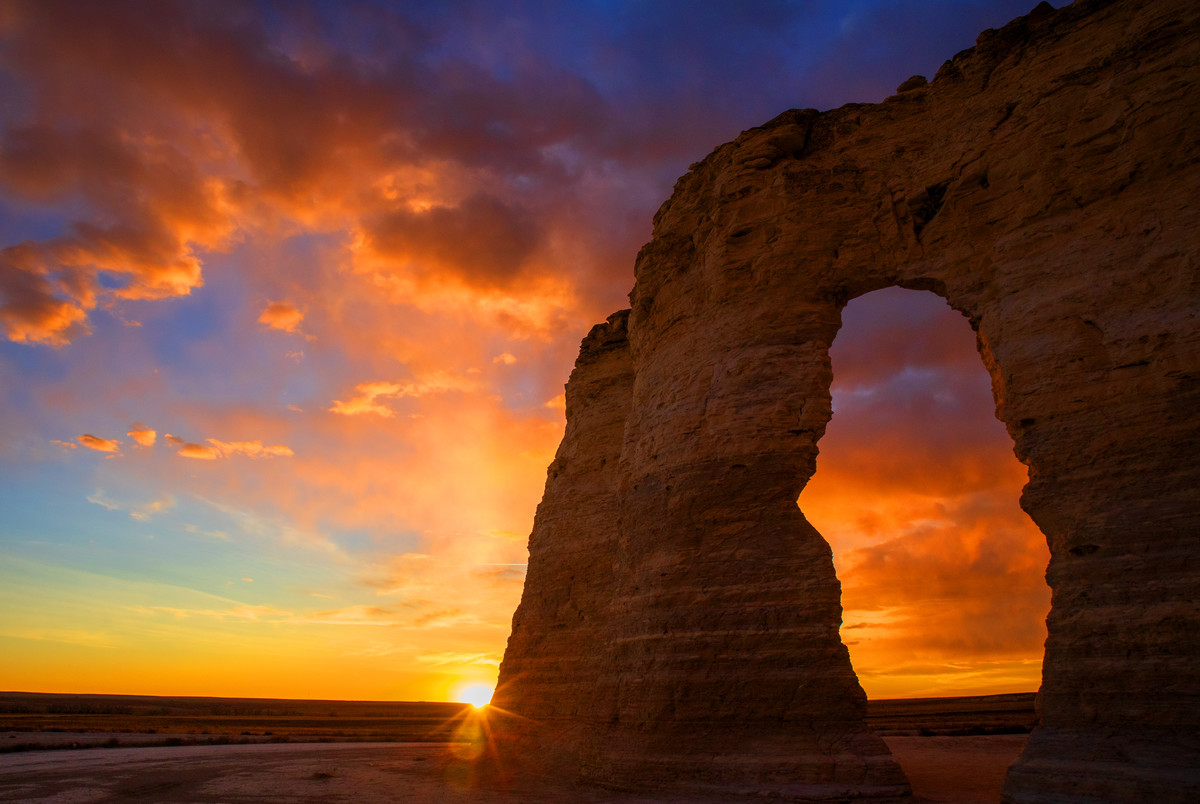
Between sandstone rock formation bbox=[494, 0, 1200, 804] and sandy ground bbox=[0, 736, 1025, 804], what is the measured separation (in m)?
1.65

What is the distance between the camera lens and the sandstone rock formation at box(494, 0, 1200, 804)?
7.49 metres

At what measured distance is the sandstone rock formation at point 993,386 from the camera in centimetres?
749

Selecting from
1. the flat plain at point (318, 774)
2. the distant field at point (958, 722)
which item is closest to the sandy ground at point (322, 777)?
the flat plain at point (318, 774)

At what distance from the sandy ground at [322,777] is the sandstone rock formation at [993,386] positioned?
165cm

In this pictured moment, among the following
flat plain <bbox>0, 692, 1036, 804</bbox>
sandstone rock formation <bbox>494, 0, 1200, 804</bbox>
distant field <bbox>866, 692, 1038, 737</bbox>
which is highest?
sandstone rock formation <bbox>494, 0, 1200, 804</bbox>

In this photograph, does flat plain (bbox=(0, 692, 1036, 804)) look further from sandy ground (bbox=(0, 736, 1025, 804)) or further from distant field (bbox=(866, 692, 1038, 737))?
distant field (bbox=(866, 692, 1038, 737))

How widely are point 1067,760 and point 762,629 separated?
374 cm

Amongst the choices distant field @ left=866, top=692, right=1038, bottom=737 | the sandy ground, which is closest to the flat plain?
the sandy ground

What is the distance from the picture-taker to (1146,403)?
26.0ft

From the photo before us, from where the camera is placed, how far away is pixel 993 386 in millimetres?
10633

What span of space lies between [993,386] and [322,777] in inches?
579

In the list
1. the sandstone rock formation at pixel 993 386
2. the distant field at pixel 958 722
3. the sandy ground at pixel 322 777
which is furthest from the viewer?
the distant field at pixel 958 722

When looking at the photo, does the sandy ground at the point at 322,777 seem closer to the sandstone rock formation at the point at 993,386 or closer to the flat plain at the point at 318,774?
the flat plain at the point at 318,774

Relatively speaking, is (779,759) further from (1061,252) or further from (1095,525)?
(1061,252)
